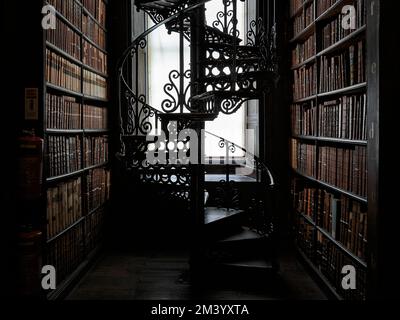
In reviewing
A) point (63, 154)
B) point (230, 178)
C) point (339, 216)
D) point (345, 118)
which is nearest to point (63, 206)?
point (63, 154)

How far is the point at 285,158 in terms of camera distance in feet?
17.5

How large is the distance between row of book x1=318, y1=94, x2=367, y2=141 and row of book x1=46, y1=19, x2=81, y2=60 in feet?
6.85

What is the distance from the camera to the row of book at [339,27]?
3.02 m

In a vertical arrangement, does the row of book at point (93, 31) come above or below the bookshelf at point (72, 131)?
above

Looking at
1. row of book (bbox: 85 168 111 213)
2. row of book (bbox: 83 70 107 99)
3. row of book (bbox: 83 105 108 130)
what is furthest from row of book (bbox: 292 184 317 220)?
row of book (bbox: 83 70 107 99)

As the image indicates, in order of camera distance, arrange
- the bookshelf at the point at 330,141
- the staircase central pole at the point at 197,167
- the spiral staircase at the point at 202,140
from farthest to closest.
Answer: the staircase central pole at the point at 197,167 → the spiral staircase at the point at 202,140 → the bookshelf at the point at 330,141

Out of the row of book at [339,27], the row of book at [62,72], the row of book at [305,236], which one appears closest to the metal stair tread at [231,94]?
the row of book at [339,27]

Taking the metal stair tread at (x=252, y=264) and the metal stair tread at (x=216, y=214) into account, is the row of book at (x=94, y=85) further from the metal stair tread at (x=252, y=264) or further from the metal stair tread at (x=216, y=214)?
the metal stair tread at (x=252, y=264)

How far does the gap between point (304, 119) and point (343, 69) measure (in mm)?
1188

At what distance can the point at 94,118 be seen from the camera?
4719mm

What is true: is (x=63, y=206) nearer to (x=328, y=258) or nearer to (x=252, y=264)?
(x=252, y=264)

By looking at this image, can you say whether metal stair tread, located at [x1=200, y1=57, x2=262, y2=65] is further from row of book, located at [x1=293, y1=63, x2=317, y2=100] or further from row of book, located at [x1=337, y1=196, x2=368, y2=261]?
row of book, located at [x1=337, y1=196, x2=368, y2=261]

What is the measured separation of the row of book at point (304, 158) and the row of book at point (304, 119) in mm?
118

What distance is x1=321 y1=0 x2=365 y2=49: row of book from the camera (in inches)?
119
